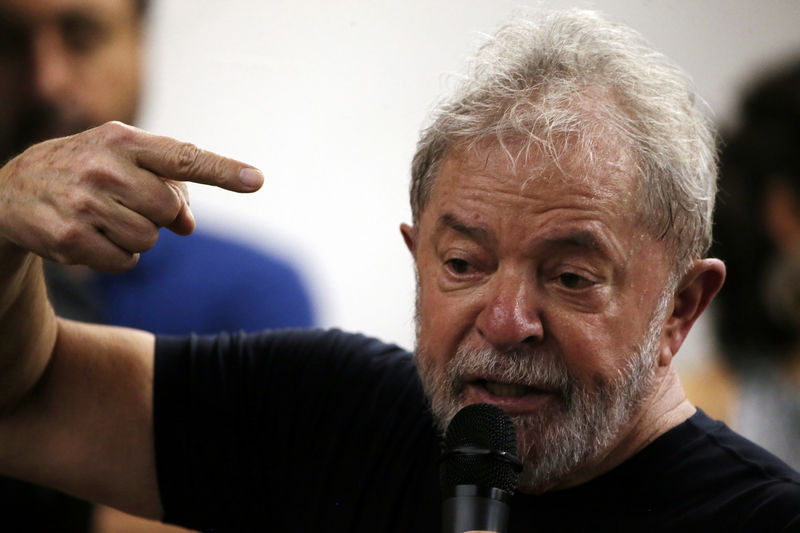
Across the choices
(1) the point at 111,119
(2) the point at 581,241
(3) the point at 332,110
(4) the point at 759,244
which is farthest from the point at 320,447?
(4) the point at 759,244

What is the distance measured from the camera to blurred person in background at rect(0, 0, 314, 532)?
2.76 metres

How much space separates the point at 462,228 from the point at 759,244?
246cm

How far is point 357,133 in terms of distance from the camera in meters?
3.33

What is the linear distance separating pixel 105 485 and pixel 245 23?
2.07m

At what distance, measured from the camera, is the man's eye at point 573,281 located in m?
1.43

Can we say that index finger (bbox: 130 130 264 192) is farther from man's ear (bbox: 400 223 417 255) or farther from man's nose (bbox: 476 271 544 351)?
man's ear (bbox: 400 223 417 255)

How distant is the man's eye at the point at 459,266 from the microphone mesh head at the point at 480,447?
1.05 ft

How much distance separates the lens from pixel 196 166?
1.25m

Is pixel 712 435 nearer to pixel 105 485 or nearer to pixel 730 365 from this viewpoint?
pixel 105 485

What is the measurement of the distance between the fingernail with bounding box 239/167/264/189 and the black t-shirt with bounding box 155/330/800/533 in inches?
25.5

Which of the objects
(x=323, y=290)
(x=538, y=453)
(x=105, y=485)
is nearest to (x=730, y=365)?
(x=323, y=290)

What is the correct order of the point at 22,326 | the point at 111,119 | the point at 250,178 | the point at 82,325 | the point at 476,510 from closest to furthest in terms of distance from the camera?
1. the point at 476,510
2. the point at 250,178
3. the point at 22,326
4. the point at 82,325
5. the point at 111,119

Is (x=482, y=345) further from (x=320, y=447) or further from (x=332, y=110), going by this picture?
(x=332, y=110)

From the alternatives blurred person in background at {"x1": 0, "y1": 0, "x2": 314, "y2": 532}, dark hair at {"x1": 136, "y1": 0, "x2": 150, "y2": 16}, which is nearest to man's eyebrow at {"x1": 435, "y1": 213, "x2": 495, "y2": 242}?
blurred person in background at {"x1": 0, "y1": 0, "x2": 314, "y2": 532}
